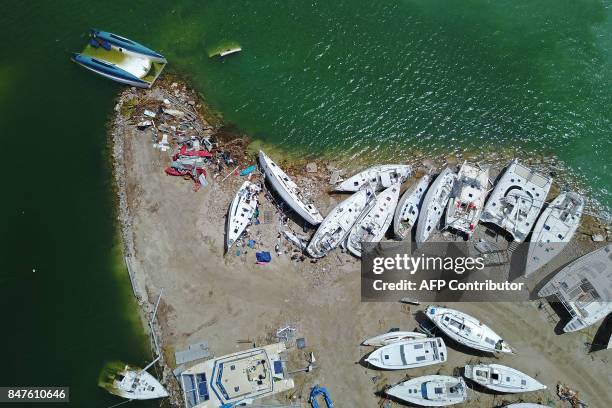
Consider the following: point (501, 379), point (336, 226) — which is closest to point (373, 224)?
point (336, 226)

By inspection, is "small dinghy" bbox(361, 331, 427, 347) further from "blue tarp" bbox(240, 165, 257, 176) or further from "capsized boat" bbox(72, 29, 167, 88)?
"capsized boat" bbox(72, 29, 167, 88)

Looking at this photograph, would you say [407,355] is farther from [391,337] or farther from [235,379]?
[235,379]

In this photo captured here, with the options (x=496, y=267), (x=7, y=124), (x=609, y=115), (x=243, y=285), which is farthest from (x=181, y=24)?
(x=609, y=115)

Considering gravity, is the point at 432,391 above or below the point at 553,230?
below

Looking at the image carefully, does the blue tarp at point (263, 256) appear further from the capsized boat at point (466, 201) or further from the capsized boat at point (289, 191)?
the capsized boat at point (466, 201)

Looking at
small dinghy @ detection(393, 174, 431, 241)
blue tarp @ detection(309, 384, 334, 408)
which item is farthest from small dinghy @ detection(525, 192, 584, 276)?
blue tarp @ detection(309, 384, 334, 408)

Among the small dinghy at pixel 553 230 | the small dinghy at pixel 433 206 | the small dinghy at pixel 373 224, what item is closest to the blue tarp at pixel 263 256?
the small dinghy at pixel 373 224
